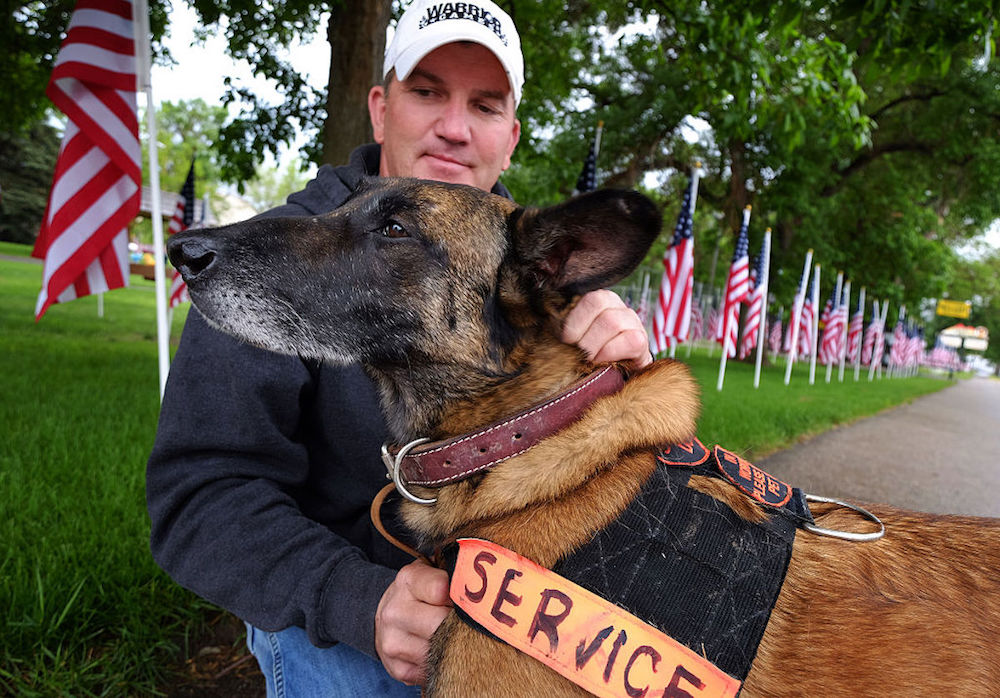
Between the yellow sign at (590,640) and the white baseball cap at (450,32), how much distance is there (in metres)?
2.02

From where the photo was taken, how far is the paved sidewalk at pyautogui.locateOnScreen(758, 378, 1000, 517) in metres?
6.38

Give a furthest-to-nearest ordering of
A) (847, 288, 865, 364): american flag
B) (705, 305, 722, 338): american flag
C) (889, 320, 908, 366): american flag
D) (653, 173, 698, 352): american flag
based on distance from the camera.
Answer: (889, 320, 908, 366): american flag, (705, 305, 722, 338): american flag, (847, 288, 865, 364): american flag, (653, 173, 698, 352): american flag

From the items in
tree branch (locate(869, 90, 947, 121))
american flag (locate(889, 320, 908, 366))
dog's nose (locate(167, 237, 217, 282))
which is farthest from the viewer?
american flag (locate(889, 320, 908, 366))

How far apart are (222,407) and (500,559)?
1067mm

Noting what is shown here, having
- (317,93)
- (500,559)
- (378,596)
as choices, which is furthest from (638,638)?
(317,93)

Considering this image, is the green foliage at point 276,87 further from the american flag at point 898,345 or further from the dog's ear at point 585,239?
the american flag at point 898,345

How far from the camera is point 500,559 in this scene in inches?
60.2

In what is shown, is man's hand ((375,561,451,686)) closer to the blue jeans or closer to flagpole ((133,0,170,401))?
the blue jeans

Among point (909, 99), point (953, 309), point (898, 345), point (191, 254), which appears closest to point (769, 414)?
point (191, 254)

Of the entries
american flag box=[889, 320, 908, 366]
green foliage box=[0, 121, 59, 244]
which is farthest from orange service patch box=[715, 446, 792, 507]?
green foliage box=[0, 121, 59, 244]

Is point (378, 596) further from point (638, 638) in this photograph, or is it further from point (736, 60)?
point (736, 60)

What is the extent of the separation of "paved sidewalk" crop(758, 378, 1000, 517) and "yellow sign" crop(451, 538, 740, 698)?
13.7 feet

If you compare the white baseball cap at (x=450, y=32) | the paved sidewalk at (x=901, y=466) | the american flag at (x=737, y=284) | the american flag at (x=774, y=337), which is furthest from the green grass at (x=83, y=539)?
the american flag at (x=774, y=337)

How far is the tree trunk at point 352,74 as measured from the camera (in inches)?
221
